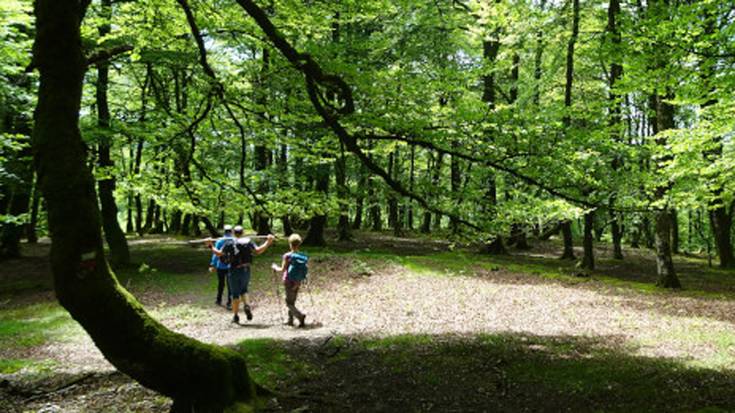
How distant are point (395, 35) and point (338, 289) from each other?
1123 centimetres

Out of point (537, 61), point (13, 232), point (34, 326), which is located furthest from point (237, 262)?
point (537, 61)

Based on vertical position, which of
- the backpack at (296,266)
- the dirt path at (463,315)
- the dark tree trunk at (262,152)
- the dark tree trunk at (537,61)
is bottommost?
the dirt path at (463,315)

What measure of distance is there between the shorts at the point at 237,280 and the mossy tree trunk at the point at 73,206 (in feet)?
22.5

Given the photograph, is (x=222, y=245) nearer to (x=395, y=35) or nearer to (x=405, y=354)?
(x=405, y=354)

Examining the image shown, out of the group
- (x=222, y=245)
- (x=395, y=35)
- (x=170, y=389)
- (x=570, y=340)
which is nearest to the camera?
(x=170, y=389)

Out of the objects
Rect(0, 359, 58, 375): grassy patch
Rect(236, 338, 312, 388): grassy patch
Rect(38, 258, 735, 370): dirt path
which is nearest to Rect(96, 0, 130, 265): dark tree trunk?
Rect(38, 258, 735, 370): dirt path

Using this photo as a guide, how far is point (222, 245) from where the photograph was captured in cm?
1148

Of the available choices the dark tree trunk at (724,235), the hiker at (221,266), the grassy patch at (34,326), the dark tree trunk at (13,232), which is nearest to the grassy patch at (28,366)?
the grassy patch at (34,326)

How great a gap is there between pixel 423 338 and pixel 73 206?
24.2 feet

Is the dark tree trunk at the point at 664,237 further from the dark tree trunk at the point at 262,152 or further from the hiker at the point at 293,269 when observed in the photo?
the dark tree trunk at the point at 262,152

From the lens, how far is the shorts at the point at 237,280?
1105cm

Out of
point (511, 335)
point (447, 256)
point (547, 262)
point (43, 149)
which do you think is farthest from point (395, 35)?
point (43, 149)

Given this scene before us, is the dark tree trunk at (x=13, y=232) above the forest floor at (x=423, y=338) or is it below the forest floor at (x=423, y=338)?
above

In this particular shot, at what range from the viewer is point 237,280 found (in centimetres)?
1108
